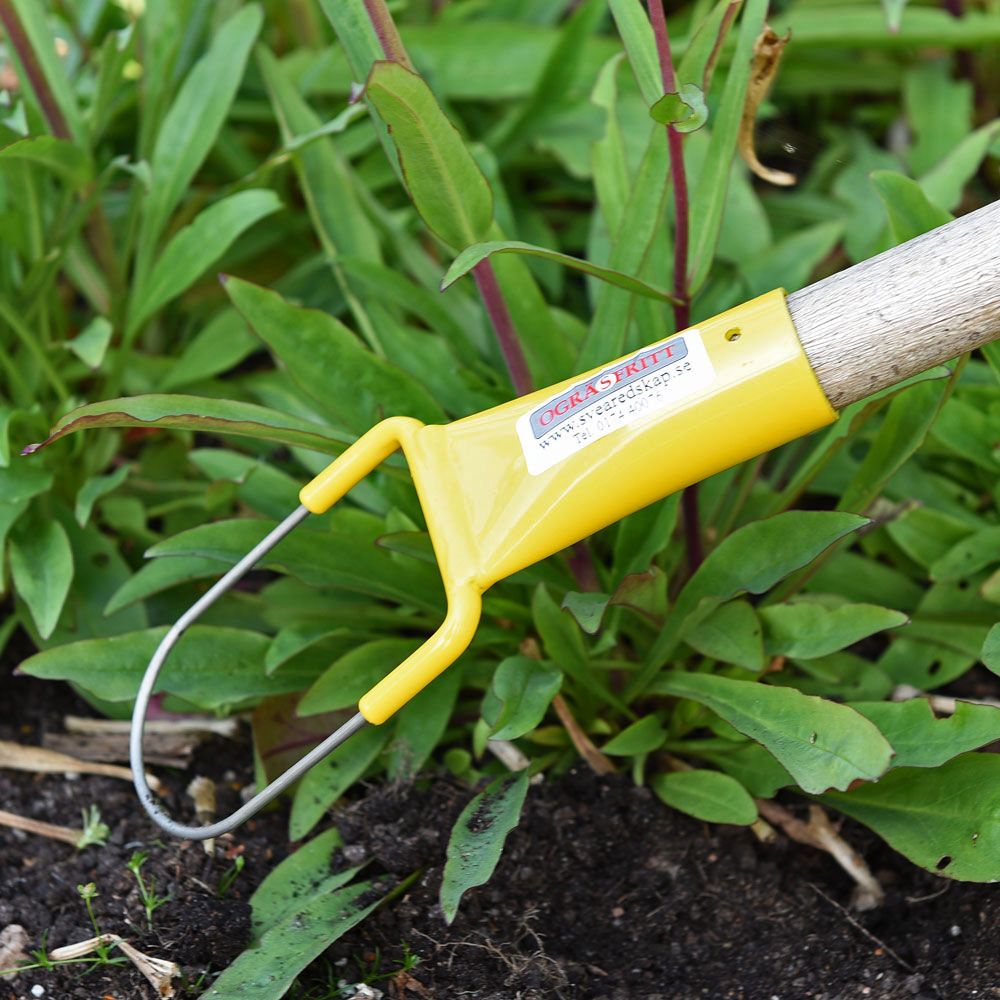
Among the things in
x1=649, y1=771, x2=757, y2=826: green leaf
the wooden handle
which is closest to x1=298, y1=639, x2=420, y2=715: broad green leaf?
x1=649, y1=771, x2=757, y2=826: green leaf

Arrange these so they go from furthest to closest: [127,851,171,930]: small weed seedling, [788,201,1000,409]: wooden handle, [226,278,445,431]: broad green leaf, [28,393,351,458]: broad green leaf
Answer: [226,278,445,431]: broad green leaf < [127,851,171,930]: small weed seedling < [28,393,351,458]: broad green leaf < [788,201,1000,409]: wooden handle

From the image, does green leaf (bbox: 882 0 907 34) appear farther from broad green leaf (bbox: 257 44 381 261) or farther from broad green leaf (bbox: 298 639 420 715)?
broad green leaf (bbox: 298 639 420 715)

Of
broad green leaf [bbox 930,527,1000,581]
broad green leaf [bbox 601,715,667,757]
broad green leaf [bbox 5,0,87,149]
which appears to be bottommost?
broad green leaf [bbox 930,527,1000,581]

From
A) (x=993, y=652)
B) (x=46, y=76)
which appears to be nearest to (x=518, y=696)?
(x=993, y=652)

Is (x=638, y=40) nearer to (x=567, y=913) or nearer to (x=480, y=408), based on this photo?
(x=480, y=408)

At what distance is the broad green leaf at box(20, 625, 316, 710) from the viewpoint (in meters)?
1.25

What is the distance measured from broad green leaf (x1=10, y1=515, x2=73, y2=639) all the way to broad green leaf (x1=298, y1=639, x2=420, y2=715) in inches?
11.6

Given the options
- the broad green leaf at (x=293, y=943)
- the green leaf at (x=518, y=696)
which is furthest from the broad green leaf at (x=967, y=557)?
the broad green leaf at (x=293, y=943)

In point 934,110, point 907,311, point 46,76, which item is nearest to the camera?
point 907,311

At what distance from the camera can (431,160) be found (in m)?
1.08

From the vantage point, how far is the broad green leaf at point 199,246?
1.49 metres

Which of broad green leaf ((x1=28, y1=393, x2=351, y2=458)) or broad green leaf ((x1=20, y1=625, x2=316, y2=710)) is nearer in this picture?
broad green leaf ((x1=28, y1=393, x2=351, y2=458))

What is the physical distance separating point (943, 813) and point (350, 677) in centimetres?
62

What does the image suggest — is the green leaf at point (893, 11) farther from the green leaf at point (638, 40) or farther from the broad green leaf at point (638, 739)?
the broad green leaf at point (638, 739)
